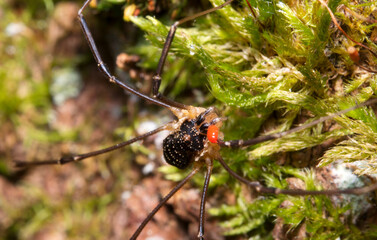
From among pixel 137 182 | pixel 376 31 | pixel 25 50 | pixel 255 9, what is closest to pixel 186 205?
pixel 137 182

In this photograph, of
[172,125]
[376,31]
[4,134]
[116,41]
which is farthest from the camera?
[4,134]

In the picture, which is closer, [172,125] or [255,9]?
[255,9]

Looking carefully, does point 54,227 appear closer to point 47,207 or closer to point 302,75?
point 47,207

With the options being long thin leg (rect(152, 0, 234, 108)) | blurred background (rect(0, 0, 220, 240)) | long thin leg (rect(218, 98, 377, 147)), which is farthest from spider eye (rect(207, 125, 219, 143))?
blurred background (rect(0, 0, 220, 240))

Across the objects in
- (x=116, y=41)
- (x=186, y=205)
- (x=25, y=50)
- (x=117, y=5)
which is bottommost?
(x=186, y=205)

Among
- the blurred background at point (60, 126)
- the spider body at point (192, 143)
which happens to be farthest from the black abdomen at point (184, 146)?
the blurred background at point (60, 126)

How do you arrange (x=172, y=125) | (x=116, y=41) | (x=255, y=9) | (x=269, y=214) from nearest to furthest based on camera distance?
(x=255, y=9) → (x=269, y=214) → (x=172, y=125) → (x=116, y=41)

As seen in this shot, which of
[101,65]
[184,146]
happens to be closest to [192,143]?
[184,146]
